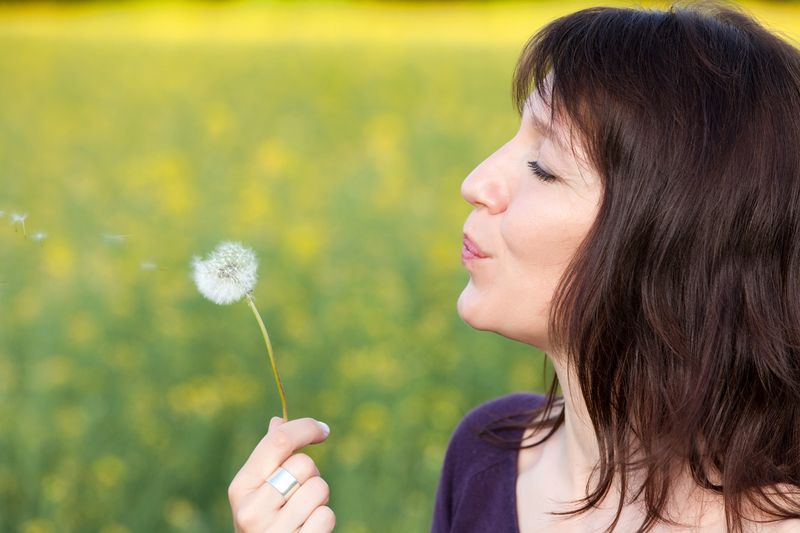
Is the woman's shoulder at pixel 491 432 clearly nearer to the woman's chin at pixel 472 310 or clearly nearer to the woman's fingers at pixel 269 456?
the woman's chin at pixel 472 310

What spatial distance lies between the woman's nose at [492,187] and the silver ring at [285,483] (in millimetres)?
491

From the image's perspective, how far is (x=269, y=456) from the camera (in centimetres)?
92

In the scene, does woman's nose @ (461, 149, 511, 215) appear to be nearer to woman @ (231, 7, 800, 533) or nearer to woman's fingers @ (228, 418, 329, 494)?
woman @ (231, 7, 800, 533)

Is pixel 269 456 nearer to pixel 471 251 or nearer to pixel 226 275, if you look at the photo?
pixel 226 275

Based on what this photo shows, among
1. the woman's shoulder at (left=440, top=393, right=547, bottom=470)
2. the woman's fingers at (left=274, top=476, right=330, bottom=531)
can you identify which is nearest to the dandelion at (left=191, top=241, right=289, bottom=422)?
the woman's fingers at (left=274, top=476, right=330, bottom=531)

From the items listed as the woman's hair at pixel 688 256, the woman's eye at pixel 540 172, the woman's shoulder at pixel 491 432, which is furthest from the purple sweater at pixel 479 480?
the woman's eye at pixel 540 172

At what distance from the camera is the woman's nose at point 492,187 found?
41.4 inches

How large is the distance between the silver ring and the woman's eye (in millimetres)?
562

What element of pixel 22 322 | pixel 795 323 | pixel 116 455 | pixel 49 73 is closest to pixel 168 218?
pixel 22 322

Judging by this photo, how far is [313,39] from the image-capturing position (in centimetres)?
940

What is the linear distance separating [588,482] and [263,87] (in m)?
6.01

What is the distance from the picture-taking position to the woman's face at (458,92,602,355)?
3.26 ft

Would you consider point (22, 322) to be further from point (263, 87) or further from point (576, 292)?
point (263, 87)

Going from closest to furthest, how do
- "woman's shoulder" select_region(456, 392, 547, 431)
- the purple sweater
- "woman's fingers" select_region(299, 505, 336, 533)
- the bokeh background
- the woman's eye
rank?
"woman's fingers" select_region(299, 505, 336, 533)
the woman's eye
the purple sweater
"woman's shoulder" select_region(456, 392, 547, 431)
the bokeh background
